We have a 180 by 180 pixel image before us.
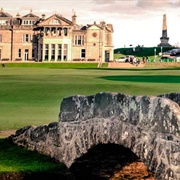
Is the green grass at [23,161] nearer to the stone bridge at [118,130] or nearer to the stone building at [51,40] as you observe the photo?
the stone bridge at [118,130]

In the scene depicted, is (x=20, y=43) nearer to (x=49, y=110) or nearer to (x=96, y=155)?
(x=49, y=110)

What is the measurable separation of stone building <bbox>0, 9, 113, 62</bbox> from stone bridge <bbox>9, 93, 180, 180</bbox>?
117421mm

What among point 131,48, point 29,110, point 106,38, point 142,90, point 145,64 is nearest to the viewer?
point 29,110

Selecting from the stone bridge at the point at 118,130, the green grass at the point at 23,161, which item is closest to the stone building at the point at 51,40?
the green grass at the point at 23,161

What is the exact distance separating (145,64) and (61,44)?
2509 cm

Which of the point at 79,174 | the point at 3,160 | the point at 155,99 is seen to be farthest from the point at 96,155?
the point at 155,99

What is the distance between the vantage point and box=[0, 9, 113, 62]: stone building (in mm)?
133375

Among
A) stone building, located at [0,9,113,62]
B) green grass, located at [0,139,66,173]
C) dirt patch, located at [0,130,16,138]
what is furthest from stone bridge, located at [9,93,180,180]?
stone building, located at [0,9,113,62]

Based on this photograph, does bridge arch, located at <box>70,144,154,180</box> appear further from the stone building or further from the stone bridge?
the stone building

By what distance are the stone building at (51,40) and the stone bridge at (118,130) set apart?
385ft

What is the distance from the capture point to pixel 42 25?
436 feet

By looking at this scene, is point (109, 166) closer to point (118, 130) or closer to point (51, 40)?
point (118, 130)

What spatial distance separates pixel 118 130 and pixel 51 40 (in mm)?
121786

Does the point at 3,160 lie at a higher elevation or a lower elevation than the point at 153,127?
lower
